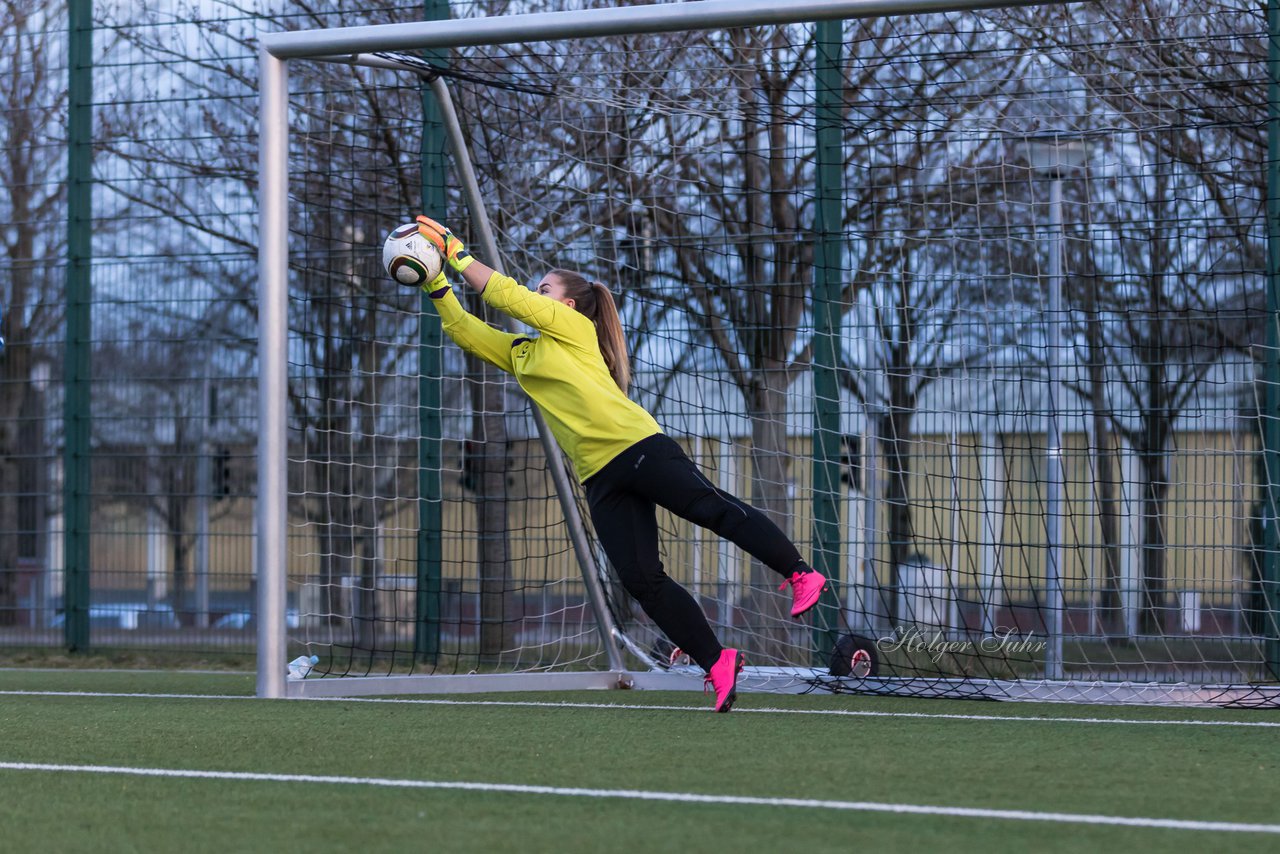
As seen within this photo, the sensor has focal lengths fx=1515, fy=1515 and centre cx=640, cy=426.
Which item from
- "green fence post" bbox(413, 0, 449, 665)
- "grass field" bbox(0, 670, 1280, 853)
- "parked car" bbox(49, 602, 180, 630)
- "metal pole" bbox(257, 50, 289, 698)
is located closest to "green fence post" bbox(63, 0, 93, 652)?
"parked car" bbox(49, 602, 180, 630)

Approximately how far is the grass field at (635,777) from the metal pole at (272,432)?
1.24 ft

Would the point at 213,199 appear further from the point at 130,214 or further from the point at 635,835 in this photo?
the point at 635,835

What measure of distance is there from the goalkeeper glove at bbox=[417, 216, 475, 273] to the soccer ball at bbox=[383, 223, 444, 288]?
3 centimetres

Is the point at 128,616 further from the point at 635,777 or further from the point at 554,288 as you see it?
the point at 635,777

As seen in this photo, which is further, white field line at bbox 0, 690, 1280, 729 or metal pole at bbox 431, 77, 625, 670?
metal pole at bbox 431, 77, 625, 670

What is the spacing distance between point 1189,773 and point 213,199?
8269 mm

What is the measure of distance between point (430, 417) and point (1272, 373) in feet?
16.4

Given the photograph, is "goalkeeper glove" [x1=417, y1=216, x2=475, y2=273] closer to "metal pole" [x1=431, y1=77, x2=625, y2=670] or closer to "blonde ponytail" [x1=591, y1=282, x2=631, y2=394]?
"blonde ponytail" [x1=591, y1=282, x2=631, y2=394]

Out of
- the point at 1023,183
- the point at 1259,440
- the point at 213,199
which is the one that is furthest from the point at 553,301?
the point at 213,199

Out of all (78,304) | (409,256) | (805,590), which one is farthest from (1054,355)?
(78,304)

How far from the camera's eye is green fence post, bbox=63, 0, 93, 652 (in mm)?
10539

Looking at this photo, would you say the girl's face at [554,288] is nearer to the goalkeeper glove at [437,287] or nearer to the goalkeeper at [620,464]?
the goalkeeper at [620,464]

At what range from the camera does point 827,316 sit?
28.1 ft

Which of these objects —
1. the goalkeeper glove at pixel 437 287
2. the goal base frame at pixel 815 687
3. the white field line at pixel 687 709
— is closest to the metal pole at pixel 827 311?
the goal base frame at pixel 815 687
